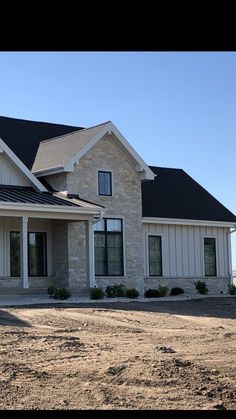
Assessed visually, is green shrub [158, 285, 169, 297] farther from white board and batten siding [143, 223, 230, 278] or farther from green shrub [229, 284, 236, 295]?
green shrub [229, 284, 236, 295]

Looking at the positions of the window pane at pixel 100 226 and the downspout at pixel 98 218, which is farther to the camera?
the window pane at pixel 100 226

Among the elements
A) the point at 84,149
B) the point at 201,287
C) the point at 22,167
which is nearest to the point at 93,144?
the point at 84,149

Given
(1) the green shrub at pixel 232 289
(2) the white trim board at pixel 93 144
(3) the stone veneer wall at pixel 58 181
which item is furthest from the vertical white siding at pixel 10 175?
(1) the green shrub at pixel 232 289

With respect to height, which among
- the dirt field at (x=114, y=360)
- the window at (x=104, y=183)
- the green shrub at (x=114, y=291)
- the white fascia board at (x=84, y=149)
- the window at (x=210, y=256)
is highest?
the white fascia board at (x=84, y=149)

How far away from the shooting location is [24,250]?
74.5ft

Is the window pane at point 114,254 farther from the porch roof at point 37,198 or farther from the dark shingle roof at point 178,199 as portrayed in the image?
the dark shingle roof at point 178,199

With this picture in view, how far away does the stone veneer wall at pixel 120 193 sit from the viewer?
25.9 meters

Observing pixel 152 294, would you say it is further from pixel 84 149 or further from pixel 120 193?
pixel 84 149

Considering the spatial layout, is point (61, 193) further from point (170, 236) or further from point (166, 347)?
point (166, 347)

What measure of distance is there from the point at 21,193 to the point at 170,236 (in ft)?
25.5

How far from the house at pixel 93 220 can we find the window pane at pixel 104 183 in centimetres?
4

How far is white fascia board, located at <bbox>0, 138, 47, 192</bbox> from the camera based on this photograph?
79.2ft

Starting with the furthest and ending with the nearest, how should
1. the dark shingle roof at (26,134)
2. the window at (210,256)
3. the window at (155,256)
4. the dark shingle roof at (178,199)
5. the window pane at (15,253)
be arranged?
1. the window at (210,256)
2. the dark shingle roof at (178,199)
3. the window at (155,256)
4. the dark shingle roof at (26,134)
5. the window pane at (15,253)
